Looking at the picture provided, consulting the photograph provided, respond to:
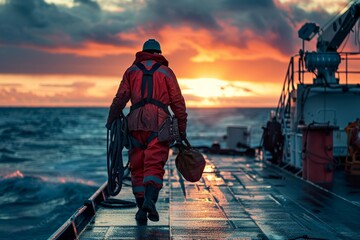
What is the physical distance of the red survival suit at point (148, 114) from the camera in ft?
21.4

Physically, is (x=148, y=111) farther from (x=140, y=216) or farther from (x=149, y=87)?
(x=140, y=216)

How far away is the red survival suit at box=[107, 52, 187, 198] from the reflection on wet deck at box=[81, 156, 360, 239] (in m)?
0.61

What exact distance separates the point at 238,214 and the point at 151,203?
1.64 metres

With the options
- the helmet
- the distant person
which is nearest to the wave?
the distant person

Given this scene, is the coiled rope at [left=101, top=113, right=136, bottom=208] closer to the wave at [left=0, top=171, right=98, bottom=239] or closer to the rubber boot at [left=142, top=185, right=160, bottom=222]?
the rubber boot at [left=142, top=185, right=160, bottom=222]

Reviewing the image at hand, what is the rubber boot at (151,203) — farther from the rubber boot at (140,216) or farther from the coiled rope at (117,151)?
the coiled rope at (117,151)

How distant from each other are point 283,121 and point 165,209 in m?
8.49

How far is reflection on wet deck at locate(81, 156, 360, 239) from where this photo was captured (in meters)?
6.39

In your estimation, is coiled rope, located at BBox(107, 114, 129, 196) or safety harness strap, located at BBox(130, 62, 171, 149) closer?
safety harness strap, located at BBox(130, 62, 171, 149)

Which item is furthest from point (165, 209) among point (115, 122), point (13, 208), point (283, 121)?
point (13, 208)

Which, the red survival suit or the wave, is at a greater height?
the red survival suit

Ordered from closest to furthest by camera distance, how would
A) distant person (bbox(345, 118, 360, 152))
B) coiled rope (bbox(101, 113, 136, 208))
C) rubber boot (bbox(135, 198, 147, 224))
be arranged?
coiled rope (bbox(101, 113, 136, 208))
rubber boot (bbox(135, 198, 147, 224))
distant person (bbox(345, 118, 360, 152))

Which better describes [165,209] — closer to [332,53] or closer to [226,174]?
[226,174]

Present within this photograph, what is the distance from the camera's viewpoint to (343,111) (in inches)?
617
